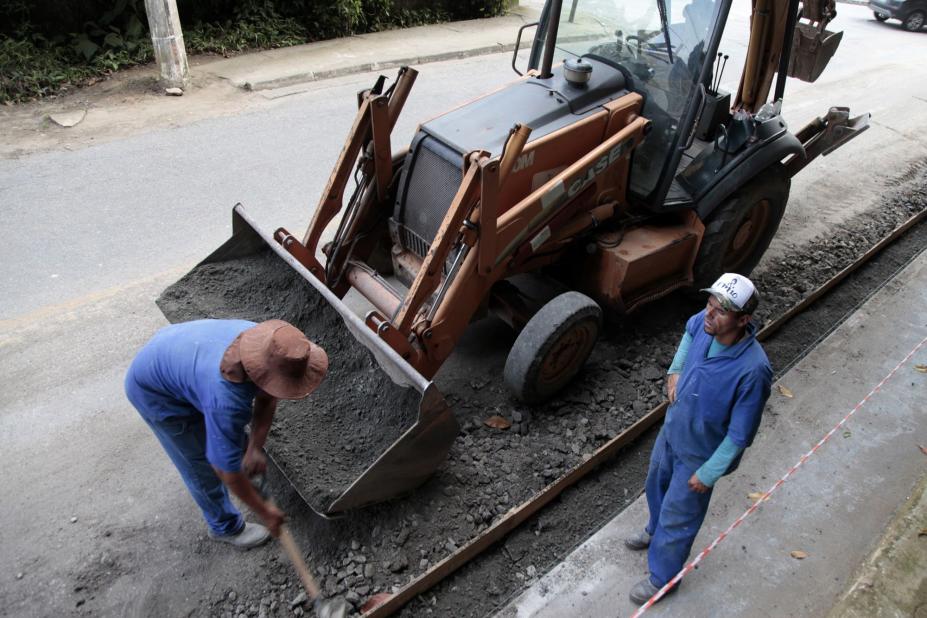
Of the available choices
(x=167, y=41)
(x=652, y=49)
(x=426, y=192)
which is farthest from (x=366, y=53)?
(x=426, y=192)

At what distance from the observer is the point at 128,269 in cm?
629

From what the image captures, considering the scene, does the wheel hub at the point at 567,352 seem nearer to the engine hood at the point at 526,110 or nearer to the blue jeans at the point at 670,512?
the blue jeans at the point at 670,512

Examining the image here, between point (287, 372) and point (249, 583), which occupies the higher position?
point (287, 372)

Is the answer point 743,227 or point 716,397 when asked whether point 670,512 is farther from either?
point 743,227

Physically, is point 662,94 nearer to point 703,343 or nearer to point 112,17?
point 703,343

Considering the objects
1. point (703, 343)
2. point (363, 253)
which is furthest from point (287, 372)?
point (363, 253)

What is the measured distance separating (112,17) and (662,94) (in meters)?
9.82

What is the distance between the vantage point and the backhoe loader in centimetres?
413

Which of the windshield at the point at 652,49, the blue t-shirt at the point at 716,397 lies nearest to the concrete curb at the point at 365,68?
the windshield at the point at 652,49

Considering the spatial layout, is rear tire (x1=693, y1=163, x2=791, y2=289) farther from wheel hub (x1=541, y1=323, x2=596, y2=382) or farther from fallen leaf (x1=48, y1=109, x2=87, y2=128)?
fallen leaf (x1=48, y1=109, x2=87, y2=128)

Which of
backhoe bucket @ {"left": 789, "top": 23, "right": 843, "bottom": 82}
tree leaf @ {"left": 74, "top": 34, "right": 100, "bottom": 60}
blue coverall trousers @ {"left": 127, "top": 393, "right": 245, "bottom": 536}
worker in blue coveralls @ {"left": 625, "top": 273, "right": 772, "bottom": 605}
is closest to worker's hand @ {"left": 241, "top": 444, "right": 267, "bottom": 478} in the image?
blue coverall trousers @ {"left": 127, "top": 393, "right": 245, "bottom": 536}

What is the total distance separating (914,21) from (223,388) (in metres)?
20.6

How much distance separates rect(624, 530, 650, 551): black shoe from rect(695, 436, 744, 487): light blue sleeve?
853 millimetres

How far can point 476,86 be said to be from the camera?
36.7 ft
